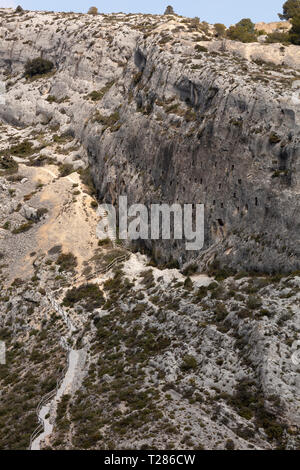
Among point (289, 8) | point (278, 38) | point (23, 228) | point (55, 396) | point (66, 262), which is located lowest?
point (55, 396)

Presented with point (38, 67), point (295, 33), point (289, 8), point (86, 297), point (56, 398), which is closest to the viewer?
point (56, 398)

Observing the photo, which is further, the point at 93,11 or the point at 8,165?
the point at 93,11

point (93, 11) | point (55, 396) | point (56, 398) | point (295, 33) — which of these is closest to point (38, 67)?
point (93, 11)

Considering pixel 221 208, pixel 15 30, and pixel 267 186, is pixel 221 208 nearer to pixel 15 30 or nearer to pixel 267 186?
pixel 267 186

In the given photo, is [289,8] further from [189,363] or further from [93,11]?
[189,363]

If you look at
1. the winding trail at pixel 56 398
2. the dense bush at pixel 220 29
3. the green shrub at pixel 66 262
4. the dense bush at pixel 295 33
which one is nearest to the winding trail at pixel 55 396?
the winding trail at pixel 56 398

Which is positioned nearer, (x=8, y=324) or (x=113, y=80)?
(x=8, y=324)
